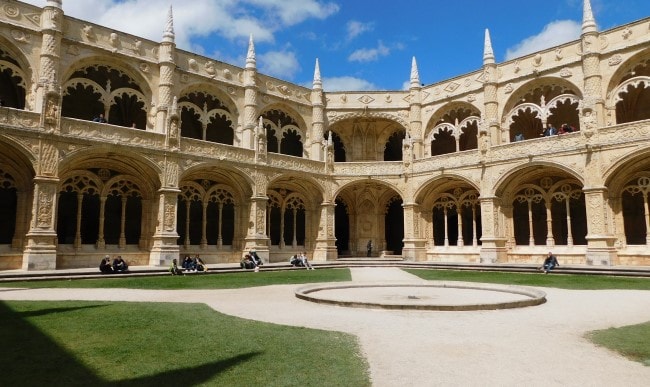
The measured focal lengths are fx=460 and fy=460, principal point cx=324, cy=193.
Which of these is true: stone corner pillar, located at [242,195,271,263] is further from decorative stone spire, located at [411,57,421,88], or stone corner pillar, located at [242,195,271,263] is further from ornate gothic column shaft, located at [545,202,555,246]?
ornate gothic column shaft, located at [545,202,555,246]

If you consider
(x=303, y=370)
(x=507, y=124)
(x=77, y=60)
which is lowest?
(x=303, y=370)

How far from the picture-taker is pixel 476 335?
6.73 meters

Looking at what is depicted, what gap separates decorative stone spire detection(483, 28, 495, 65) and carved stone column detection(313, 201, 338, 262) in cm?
1253

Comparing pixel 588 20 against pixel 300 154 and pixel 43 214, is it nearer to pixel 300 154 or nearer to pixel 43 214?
pixel 300 154

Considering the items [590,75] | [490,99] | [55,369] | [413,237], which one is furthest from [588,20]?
[55,369]

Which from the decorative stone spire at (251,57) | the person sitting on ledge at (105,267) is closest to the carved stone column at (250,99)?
the decorative stone spire at (251,57)

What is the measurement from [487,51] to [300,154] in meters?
13.3

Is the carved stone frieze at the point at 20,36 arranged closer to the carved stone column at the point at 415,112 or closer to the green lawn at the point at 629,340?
the carved stone column at the point at 415,112

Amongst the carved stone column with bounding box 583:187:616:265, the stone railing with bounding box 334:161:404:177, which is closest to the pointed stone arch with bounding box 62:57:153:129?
the stone railing with bounding box 334:161:404:177

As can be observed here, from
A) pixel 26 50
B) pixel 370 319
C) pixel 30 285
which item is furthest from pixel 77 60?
pixel 370 319

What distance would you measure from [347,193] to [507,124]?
11172 mm

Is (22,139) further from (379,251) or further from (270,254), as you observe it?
(379,251)

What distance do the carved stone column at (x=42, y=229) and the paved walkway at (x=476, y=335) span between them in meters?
7.50

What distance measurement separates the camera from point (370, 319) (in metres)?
8.02
